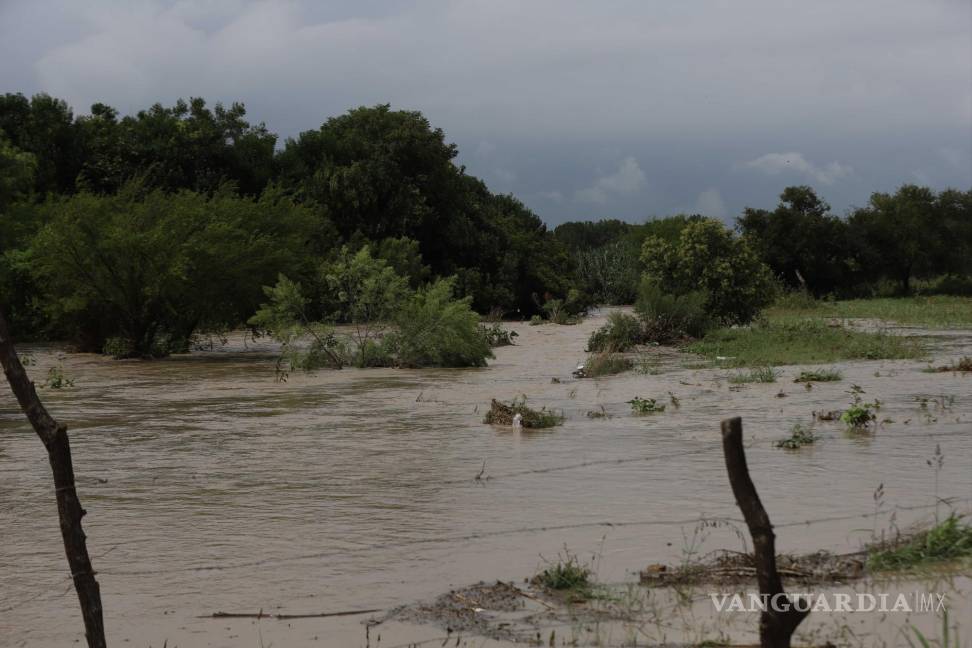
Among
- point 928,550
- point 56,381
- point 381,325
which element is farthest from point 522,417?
point 381,325

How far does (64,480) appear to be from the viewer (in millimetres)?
4668

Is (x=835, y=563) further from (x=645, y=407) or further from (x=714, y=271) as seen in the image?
(x=714, y=271)

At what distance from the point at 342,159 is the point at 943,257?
90.9ft

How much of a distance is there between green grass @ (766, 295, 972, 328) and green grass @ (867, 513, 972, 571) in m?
27.1

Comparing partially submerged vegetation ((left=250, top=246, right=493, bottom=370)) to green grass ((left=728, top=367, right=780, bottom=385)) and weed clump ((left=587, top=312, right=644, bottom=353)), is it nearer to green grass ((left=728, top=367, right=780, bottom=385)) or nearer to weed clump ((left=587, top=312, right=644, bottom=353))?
weed clump ((left=587, top=312, right=644, bottom=353))

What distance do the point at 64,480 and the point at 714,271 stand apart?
26.8 metres

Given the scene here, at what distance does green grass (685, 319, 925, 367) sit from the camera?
22.2m

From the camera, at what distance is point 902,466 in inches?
417

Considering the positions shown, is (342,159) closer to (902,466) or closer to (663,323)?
(663,323)

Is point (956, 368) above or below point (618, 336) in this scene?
below

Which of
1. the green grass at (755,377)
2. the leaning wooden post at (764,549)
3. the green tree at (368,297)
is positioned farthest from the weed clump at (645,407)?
the leaning wooden post at (764,549)

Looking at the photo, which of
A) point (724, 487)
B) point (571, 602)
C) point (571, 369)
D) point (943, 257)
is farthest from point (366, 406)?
point (943, 257)

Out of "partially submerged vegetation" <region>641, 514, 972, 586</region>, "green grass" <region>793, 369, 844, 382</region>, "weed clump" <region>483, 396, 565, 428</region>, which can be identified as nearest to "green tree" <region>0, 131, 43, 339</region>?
"weed clump" <region>483, 396, 565, 428</region>

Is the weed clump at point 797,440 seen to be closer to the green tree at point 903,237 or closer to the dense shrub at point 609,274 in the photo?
the green tree at point 903,237
